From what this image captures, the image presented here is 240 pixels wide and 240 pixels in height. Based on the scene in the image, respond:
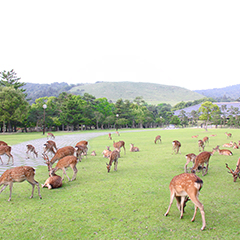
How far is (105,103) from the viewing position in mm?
77375

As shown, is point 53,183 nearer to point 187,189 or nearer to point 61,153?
point 61,153

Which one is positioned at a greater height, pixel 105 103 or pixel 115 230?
pixel 105 103

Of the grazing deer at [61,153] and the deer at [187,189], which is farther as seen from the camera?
the grazing deer at [61,153]

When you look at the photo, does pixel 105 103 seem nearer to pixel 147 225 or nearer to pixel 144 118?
pixel 144 118

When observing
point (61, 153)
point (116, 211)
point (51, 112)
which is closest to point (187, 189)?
point (116, 211)

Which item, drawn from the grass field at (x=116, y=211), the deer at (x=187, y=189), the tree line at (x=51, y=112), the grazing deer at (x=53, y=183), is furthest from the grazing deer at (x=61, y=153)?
the tree line at (x=51, y=112)

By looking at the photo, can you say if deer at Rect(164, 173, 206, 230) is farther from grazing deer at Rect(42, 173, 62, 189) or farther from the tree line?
the tree line

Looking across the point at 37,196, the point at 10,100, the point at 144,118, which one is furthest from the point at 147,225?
the point at 144,118

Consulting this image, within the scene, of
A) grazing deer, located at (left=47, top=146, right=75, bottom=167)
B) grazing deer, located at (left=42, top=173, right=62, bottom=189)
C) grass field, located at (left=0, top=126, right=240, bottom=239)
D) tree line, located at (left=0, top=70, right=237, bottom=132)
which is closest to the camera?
grass field, located at (left=0, top=126, right=240, bottom=239)

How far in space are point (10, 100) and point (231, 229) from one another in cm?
5104

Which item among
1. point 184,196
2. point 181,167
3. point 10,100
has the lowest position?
point 181,167

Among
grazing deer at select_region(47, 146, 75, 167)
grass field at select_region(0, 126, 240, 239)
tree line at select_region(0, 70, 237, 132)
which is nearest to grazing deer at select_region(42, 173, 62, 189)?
grass field at select_region(0, 126, 240, 239)

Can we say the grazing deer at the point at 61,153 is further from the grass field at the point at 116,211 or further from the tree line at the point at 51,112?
the tree line at the point at 51,112

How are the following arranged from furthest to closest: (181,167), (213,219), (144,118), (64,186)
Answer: (144,118)
(181,167)
(64,186)
(213,219)
